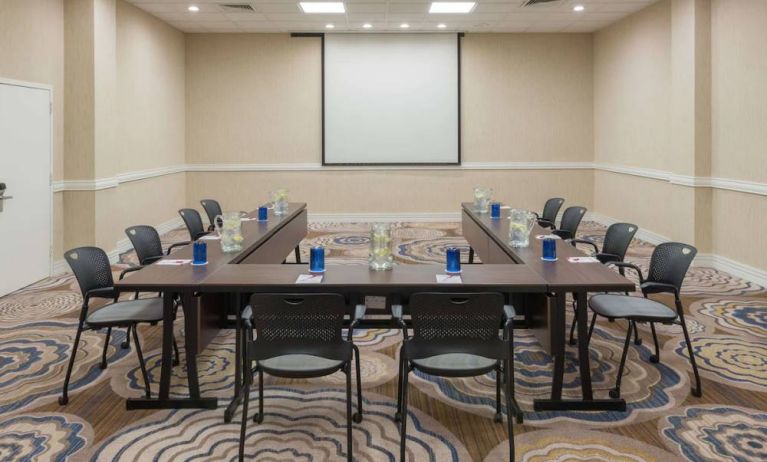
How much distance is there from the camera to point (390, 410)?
11.6ft

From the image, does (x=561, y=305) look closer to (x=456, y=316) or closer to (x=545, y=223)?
(x=456, y=316)

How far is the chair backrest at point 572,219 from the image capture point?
6.37 m

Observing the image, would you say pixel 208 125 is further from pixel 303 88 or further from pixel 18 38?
pixel 18 38

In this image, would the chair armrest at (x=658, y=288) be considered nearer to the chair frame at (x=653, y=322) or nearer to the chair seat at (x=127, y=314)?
the chair frame at (x=653, y=322)

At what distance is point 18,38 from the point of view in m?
6.26

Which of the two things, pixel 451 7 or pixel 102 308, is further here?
pixel 451 7

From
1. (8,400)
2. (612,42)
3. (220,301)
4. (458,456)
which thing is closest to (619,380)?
(458,456)

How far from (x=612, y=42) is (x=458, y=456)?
900 centimetres

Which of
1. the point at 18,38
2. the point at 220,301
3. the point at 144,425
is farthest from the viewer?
the point at 18,38

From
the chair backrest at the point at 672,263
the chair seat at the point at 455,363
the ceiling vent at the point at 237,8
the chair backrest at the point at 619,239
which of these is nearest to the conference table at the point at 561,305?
the chair backrest at the point at 672,263

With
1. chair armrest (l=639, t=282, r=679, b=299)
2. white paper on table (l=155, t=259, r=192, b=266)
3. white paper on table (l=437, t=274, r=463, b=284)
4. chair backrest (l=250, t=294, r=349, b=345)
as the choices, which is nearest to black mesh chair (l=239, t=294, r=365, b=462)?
chair backrest (l=250, t=294, r=349, b=345)

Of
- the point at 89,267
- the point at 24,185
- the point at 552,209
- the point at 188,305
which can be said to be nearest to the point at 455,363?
the point at 188,305

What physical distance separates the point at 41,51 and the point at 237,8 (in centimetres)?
305

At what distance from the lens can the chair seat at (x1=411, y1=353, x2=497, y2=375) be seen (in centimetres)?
291
